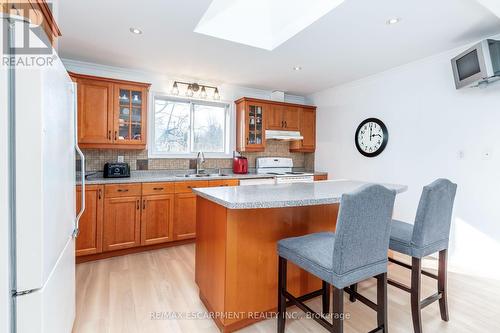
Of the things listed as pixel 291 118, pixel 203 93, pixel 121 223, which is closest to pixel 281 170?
Result: pixel 291 118

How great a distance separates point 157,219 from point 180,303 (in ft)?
4.60

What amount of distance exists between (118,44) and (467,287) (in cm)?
436

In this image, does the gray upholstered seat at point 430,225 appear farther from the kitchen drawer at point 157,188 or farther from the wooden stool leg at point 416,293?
the kitchen drawer at point 157,188

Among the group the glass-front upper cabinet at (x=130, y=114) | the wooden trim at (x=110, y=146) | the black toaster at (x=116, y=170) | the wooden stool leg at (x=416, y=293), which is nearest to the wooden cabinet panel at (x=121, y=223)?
the black toaster at (x=116, y=170)

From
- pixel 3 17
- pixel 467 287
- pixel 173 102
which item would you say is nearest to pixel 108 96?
pixel 173 102

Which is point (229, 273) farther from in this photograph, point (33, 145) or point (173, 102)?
point (173, 102)

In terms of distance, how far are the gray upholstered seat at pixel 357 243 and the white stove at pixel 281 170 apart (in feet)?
8.87

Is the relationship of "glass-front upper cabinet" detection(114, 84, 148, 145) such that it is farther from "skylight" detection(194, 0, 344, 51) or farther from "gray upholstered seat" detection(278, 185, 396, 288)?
"gray upholstered seat" detection(278, 185, 396, 288)

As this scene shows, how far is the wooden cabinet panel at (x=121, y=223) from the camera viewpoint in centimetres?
303

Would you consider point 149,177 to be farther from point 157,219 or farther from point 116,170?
point 157,219

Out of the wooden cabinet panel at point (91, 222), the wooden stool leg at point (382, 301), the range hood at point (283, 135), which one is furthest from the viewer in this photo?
the range hood at point (283, 135)

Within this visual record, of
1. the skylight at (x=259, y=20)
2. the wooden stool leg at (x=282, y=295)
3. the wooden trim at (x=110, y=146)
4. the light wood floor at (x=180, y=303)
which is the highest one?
the skylight at (x=259, y=20)

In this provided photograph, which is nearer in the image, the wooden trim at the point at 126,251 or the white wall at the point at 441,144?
the white wall at the point at 441,144

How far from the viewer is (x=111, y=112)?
3275mm
